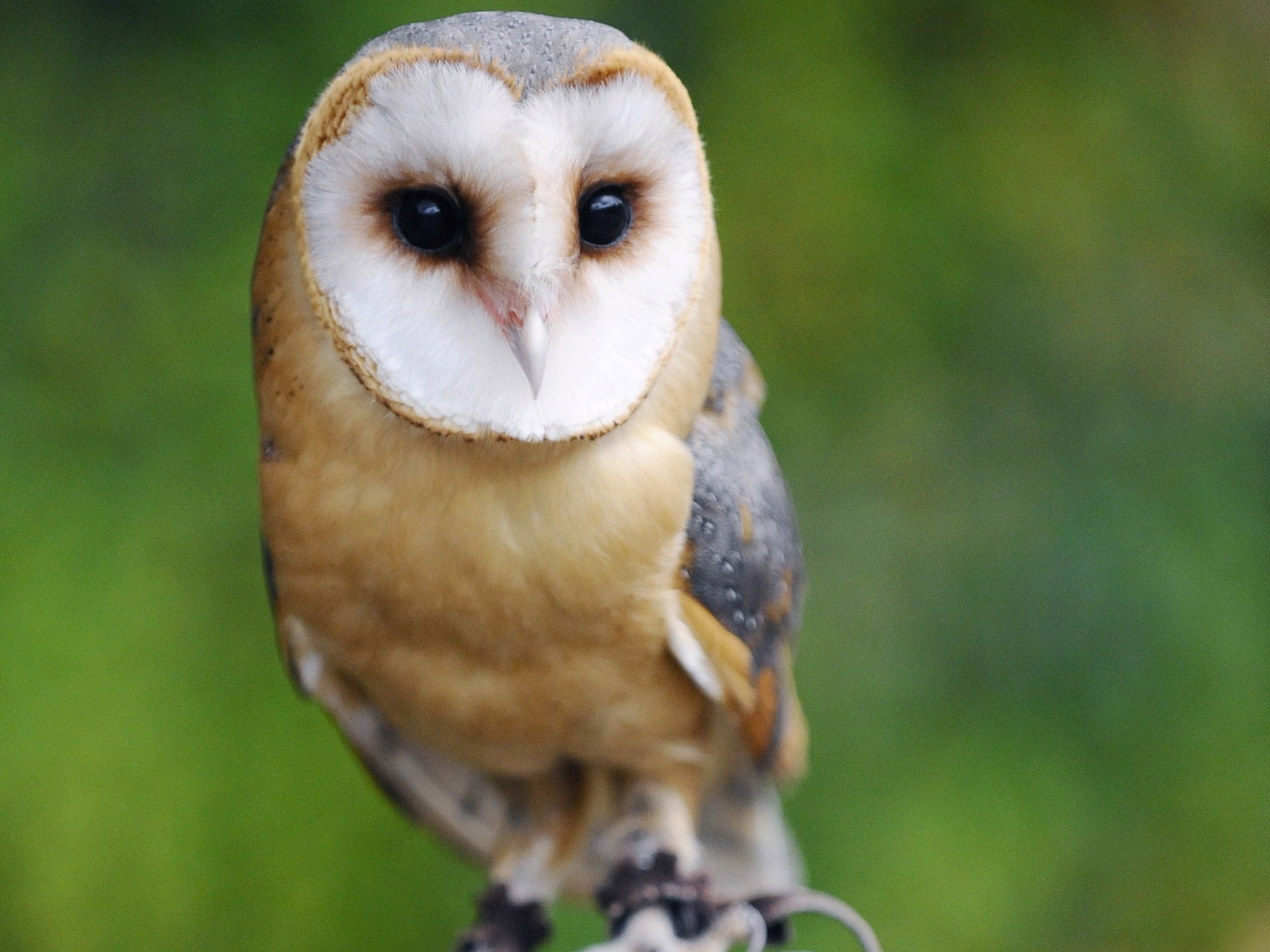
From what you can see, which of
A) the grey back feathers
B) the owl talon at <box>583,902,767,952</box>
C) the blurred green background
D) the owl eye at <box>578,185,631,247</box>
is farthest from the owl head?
the blurred green background

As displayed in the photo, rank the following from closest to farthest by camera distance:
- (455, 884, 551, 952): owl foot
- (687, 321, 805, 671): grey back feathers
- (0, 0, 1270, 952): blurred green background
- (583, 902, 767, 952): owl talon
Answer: (687, 321, 805, 671): grey back feathers < (583, 902, 767, 952): owl talon < (455, 884, 551, 952): owl foot < (0, 0, 1270, 952): blurred green background

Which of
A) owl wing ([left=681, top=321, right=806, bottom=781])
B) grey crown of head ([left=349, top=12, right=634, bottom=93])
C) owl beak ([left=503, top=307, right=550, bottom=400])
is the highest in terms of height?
grey crown of head ([left=349, top=12, right=634, bottom=93])

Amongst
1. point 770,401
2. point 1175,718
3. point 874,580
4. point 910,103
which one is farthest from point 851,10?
point 1175,718

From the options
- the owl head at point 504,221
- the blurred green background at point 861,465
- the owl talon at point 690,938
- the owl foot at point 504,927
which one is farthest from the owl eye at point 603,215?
the blurred green background at point 861,465

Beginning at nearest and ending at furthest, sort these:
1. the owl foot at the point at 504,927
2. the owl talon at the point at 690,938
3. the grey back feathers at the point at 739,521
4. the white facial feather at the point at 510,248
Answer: the white facial feather at the point at 510,248 < the grey back feathers at the point at 739,521 < the owl talon at the point at 690,938 < the owl foot at the point at 504,927

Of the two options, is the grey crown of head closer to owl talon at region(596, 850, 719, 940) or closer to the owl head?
the owl head

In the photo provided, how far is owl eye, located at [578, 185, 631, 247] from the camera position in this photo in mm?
756

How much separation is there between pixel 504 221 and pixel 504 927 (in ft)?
2.48

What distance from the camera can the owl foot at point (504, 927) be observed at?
3.88ft

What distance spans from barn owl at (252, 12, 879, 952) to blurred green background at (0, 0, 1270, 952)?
2.16ft

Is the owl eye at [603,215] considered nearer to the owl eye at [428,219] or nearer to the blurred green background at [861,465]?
the owl eye at [428,219]

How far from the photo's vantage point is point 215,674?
174 cm

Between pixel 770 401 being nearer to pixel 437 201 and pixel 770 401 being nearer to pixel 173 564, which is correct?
pixel 173 564

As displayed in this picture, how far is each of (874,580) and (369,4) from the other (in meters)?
1.09
